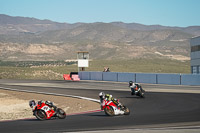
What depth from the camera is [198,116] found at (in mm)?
17922

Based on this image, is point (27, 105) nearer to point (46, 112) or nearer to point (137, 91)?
point (137, 91)

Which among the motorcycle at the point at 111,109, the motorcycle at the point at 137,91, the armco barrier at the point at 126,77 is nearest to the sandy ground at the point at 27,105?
the motorcycle at the point at 137,91

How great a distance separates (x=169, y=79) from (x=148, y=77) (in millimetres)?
3280

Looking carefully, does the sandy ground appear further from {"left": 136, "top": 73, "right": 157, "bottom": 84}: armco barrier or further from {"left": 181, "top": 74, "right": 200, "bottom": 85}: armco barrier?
{"left": 136, "top": 73, "right": 157, "bottom": 84}: armco barrier

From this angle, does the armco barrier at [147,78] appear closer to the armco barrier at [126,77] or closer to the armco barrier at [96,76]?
the armco barrier at [126,77]

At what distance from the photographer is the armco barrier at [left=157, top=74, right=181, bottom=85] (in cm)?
4522

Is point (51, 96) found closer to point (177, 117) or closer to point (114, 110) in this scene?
point (114, 110)

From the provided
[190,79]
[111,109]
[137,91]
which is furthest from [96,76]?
[111,109]

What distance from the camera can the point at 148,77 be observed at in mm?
48750

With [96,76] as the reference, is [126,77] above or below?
above

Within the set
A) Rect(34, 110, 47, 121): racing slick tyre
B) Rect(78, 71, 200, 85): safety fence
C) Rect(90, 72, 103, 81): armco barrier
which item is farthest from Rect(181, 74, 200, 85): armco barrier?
Rect(34, 110, 47, 121): racing slick tyre

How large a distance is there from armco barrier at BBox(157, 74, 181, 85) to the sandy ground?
55.9 feet

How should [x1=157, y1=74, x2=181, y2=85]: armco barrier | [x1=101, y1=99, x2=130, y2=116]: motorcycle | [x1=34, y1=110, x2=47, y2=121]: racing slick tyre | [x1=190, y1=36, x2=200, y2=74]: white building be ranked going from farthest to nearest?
[x1=190, y1=36, x2=200, y2=74]: white building, [x1=157, y1=74, x2=181, y2=85]: armco barrier, [x1=101, y1=99, x2=130, y2=116]: motorcycle, [x1=34, y1=110, x2=47, y2=121]: racing slick tyre

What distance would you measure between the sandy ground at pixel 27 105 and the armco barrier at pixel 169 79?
1705 cm
